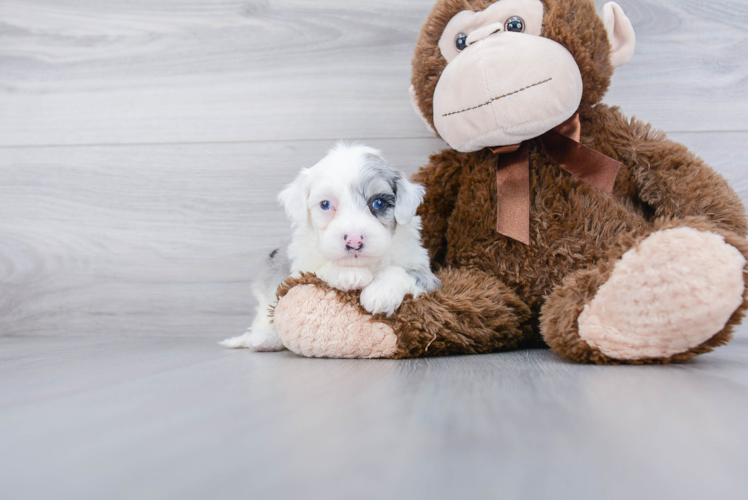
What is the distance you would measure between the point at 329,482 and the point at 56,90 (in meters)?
1.67

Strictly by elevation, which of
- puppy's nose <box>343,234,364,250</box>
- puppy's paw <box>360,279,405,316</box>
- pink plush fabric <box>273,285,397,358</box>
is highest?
puppy's nose <box>343,234,364,250</box>

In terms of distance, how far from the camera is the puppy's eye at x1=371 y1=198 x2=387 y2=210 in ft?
3.43

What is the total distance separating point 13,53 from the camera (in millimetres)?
1656

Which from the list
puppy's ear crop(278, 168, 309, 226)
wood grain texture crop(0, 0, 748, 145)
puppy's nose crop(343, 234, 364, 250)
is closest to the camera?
puppy's nose crop(343, 234, 364, 250)

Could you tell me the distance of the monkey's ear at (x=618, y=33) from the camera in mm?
1146

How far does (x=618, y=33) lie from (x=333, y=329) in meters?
0.86

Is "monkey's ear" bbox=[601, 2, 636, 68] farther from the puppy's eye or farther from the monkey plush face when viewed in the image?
the puppy's eye

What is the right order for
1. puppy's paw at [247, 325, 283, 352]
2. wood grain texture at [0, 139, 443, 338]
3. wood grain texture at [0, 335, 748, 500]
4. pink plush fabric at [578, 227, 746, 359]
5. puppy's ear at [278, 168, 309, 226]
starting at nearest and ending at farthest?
wood grain texture at [0, 335, 748, 500] < pink plush fabric at [578, 227, 746, 359] < puppy's ear at [278, 168, 309, 226] < puppy's paw at [247, 325, 283, 352] < wood grain texture at [0, 139, 443, 338]

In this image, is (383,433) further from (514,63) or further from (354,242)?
(514,63)

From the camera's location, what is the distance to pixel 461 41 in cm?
116

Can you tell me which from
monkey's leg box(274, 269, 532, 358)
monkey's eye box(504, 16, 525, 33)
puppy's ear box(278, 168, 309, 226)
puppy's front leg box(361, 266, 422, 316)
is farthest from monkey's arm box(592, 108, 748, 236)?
puppy's ear box(278, 168, 309, 226)

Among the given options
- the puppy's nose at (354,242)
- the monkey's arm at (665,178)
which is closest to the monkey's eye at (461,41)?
the monkey's arm at (665,178)

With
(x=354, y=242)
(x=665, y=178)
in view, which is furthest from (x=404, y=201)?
(x=665, y=178)

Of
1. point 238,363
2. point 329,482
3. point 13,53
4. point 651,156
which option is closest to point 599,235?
point 651,156
